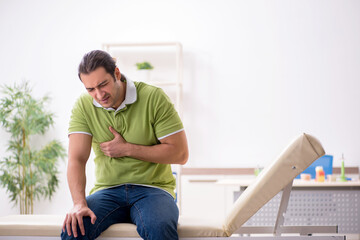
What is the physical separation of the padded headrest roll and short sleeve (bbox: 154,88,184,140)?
0.40 metres

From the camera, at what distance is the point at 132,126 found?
202 centimetres

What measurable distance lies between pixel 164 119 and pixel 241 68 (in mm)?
3095

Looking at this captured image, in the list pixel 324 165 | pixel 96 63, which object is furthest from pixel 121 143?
pixel 324 165

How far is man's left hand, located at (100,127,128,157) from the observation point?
1.97m

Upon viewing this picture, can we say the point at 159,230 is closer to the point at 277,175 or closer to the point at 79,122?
the point at 277,175

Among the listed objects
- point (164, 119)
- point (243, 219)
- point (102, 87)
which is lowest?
point (243, 219)

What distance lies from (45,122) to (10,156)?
1.55ft

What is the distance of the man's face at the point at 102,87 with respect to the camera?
6.29 feet

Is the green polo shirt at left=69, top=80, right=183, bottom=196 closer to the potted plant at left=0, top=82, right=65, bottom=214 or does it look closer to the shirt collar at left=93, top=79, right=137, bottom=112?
the shirt collar at left=93, top=79, right=137, bottom=112

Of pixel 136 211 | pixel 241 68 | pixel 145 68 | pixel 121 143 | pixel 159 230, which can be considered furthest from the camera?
pixel 241 68

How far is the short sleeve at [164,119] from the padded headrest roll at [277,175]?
1.30 feet

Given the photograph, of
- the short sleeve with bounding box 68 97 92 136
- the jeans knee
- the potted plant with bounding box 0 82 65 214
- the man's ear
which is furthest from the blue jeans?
the potted plant with bounding box 0 82 65 214

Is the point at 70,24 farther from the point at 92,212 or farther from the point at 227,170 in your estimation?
the point at 92,212

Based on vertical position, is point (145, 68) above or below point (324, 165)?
above
